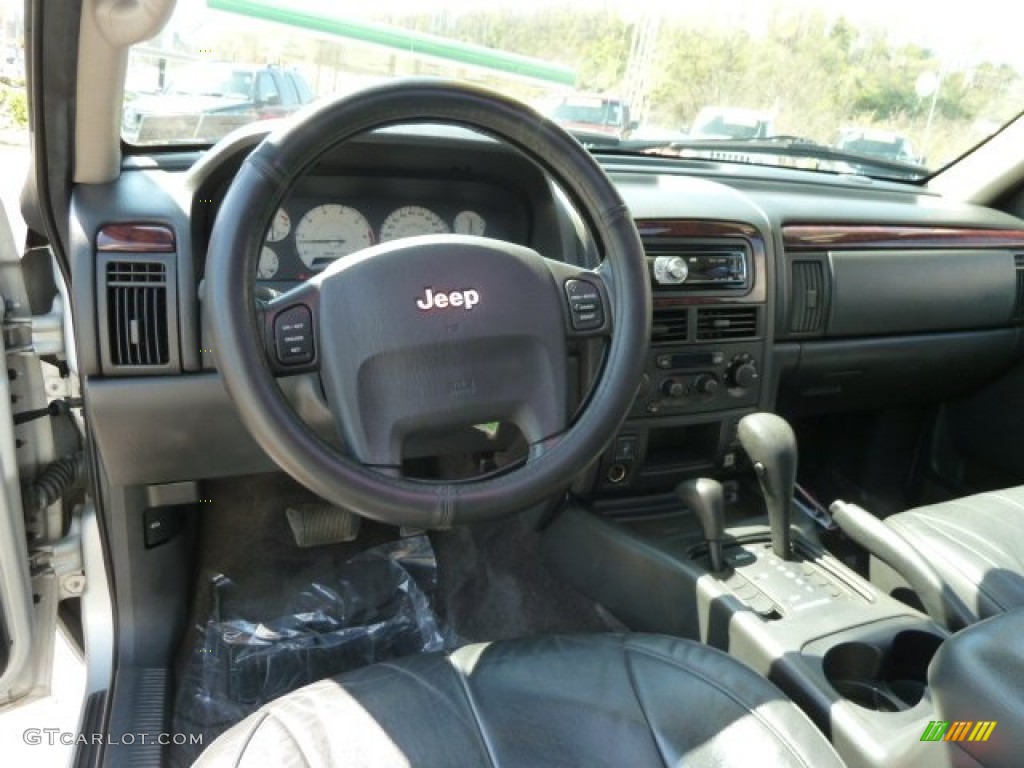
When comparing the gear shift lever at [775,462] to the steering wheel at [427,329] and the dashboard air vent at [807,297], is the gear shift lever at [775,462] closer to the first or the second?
the dashboard air vent at [807,297]

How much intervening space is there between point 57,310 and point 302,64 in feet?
2.09

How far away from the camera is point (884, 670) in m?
1.64

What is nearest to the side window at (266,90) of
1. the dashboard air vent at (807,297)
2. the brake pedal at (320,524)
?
the brake pedal at (320,524)

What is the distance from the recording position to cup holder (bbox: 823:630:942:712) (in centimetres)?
159

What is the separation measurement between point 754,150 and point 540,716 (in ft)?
5.70

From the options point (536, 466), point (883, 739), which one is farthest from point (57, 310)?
point (883, 739)

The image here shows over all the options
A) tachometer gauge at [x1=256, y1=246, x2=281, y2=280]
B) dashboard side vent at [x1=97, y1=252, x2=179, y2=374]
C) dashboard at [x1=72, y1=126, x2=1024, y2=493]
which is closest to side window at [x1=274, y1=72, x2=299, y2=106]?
dashboard at [x1=72, y1=126, x2=1024, y2=493]

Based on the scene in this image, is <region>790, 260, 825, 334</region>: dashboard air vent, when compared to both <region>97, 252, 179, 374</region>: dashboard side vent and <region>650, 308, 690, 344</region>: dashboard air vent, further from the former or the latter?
<region>97, 252, 179, 374</region>: dashboard side vent

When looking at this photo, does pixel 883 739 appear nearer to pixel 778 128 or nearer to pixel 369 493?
pixel 369 493

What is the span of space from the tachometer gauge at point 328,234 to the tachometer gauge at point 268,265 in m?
Result: 0.05

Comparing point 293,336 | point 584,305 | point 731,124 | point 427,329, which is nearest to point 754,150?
point 731,124

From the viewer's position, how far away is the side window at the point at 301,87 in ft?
5.18

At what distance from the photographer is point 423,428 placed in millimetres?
1300

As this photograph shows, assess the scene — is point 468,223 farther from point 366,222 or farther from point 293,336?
point 293,336
